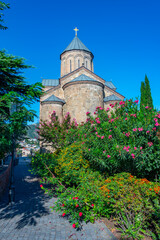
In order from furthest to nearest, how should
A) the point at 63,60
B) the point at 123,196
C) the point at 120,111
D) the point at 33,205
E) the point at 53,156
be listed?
1. the point at 63,60
2. the point at 53,156
3. the point at 120,111
4. the point at 33,205
5. the point at 123,196

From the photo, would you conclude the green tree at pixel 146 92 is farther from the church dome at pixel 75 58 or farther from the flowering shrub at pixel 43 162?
the flowering shrub at pixel 43 162

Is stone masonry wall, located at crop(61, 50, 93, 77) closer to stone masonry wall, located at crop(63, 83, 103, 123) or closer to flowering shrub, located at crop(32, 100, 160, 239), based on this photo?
stone masonry wall, located at crop(63, 83, 103, 123)

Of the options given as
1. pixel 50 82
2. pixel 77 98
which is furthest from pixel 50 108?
pixel 50 82

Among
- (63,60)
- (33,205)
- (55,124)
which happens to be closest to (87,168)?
(33,205)

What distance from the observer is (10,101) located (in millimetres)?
5918

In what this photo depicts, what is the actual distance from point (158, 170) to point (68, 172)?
150 inches

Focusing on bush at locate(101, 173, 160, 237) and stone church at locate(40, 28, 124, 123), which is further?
stone church at locate(40, 28, 124, 123)

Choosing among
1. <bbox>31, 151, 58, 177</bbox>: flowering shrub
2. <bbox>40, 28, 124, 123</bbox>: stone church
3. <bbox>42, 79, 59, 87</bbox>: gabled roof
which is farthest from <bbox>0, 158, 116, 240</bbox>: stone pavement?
<bbox>42, 79, 59, 87</bbox>: gabled roof

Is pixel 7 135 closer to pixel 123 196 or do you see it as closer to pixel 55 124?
pixel 123 196

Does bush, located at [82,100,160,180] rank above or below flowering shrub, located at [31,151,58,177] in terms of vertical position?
above

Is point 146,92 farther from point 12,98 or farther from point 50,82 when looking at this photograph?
point 12,98

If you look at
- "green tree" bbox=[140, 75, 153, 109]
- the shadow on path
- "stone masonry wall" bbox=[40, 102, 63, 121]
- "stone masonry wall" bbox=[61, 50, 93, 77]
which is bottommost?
the shadow on path

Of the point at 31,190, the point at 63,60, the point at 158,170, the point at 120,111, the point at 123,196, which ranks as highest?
the point at 63,60

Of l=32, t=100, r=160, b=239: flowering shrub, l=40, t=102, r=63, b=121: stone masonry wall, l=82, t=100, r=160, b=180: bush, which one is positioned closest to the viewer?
l=32, t=100, r=160, b=239: flowering shrub
